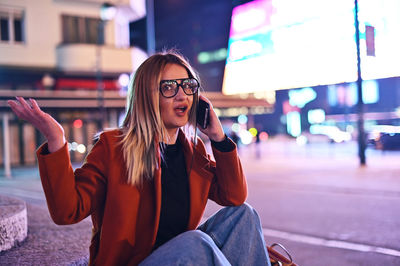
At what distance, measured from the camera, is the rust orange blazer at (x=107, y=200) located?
6.64ft

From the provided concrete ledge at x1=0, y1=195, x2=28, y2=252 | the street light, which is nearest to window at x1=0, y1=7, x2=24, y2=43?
the street light

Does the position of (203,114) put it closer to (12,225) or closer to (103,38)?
(12,225)

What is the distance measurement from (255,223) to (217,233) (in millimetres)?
223

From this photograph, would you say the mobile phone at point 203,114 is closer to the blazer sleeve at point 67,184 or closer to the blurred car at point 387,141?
the blazer sleeve at point 67,184

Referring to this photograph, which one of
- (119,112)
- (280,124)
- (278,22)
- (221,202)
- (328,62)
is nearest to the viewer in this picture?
(221,202)

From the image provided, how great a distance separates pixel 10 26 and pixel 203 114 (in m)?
25.3

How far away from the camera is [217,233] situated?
242cm

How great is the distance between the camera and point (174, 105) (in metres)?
2.48

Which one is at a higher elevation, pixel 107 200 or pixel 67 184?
pixel 67 184

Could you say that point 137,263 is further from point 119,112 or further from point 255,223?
point 119,112

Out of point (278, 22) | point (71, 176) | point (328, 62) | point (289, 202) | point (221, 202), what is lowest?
point (289, 202)

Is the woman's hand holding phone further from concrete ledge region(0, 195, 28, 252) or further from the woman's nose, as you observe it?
concrete ledge region(0, 195, 28, 252)

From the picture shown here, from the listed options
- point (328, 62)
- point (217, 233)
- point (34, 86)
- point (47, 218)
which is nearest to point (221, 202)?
point (217, 233)

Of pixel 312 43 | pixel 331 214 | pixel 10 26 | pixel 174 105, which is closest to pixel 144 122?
pixel 174 105
